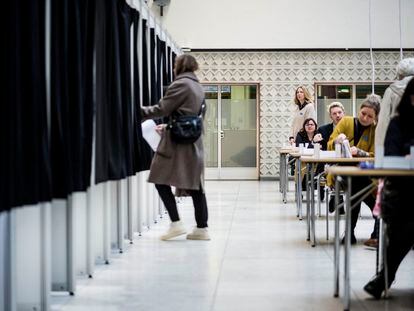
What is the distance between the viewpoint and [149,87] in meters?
6.85

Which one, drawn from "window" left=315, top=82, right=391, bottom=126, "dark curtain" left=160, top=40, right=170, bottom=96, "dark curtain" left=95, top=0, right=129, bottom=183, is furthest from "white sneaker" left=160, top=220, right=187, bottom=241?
"window" left=315, top=82, right=391, bottom=126

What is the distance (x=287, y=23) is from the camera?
14125 mm

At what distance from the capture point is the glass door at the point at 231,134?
48.1ft

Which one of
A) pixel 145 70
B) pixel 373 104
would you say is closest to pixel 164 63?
pixel 145 70

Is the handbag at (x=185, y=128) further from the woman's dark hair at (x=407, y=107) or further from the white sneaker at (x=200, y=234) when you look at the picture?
the woman's dark hair at (x=407, y=107)

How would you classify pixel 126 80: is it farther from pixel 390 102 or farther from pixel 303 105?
pixel 303 105

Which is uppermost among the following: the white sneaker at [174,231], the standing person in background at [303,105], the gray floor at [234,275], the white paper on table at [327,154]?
the standing person in background at [303,105]

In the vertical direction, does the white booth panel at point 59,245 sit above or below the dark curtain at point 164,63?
below

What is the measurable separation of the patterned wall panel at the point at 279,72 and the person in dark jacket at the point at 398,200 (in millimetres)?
10619

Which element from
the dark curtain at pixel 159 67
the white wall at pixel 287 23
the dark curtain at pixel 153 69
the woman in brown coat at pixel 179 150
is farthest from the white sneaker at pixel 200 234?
the white wall at pixel 287 23

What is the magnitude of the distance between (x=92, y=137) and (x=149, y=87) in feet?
9.00

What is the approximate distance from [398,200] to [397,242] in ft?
1.02

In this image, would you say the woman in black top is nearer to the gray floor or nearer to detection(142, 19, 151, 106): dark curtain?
the gray floor

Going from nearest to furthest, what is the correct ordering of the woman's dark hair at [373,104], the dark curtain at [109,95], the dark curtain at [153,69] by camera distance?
the dark curtain at [109,95]
the woman's dark hair at [373,104]
the dark curtain at [153,69]
